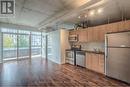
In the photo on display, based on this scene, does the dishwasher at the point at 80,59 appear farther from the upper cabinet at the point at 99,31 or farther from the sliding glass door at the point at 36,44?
the sliding glass door at the point at 36,44

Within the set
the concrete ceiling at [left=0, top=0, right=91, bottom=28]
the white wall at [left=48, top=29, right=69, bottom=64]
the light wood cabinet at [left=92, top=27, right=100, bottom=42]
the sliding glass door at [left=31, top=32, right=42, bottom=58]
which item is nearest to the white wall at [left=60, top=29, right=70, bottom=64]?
the white wall at [left=48, top=29, right=69, bottom=64]

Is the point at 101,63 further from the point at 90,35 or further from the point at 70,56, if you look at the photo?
the point at 70,56

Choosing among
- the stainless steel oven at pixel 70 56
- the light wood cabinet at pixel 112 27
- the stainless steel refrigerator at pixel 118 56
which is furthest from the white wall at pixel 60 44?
the stainless steel refrigerator at pixel 118 56

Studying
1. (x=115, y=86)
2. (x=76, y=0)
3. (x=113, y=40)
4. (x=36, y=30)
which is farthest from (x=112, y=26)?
(x=36, y=30)

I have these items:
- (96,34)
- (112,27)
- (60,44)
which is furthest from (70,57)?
(112,27)

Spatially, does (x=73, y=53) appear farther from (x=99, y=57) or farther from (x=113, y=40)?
(x=113, y=40)

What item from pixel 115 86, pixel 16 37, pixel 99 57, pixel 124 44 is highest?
pixel 16 37

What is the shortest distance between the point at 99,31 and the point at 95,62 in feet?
4.74

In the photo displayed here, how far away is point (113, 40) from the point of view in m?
3.81

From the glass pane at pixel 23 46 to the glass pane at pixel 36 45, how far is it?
0.56m

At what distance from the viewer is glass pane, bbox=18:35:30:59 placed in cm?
812

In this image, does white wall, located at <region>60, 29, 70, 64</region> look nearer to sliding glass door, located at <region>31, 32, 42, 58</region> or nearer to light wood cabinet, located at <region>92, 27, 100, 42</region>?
light wood cabinet, located at <region>92, 27, 100, 42</region>

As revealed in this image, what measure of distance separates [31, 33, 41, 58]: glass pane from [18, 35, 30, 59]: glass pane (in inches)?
22.0

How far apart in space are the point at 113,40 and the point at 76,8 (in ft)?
5.87
